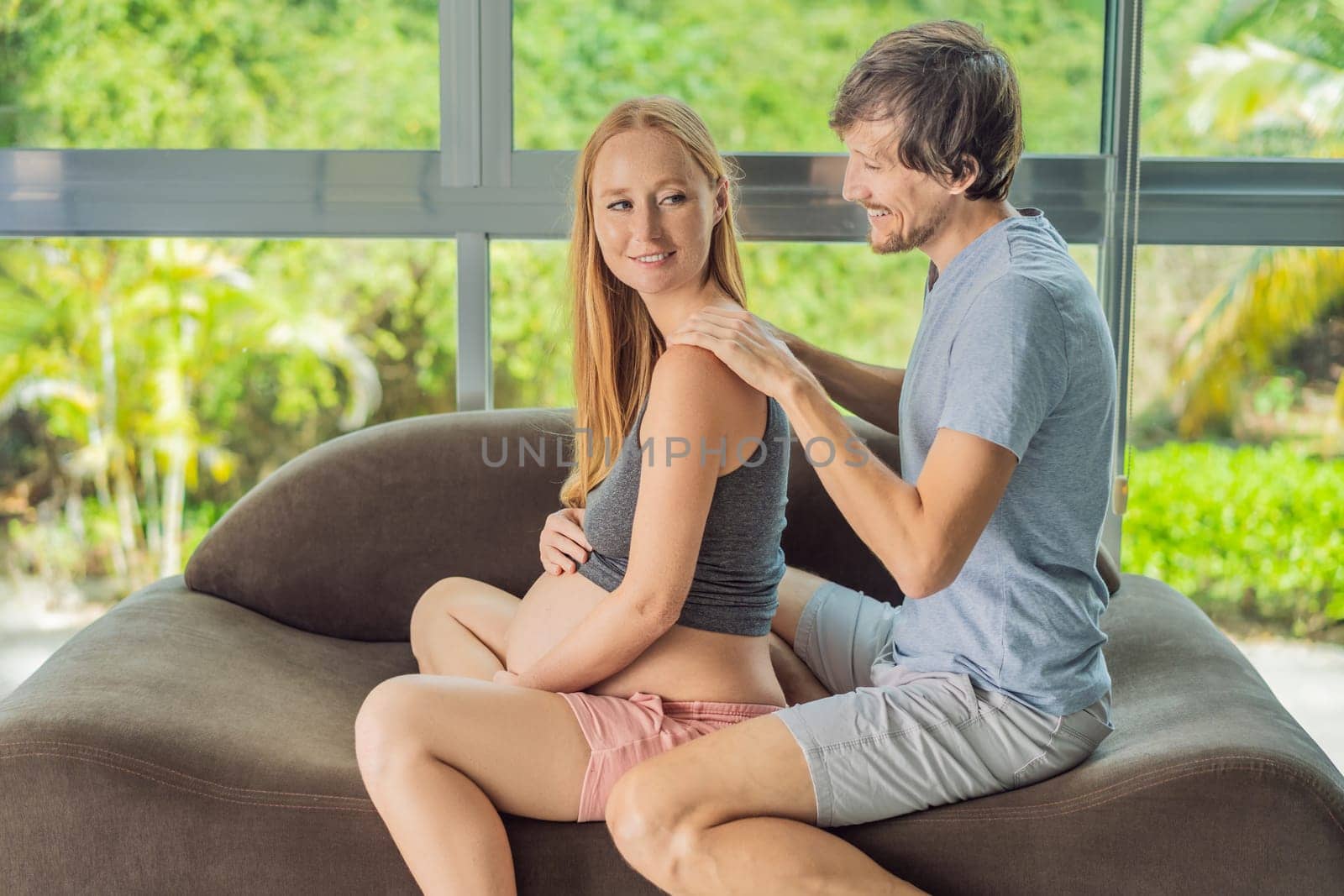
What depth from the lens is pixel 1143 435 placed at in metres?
2.82

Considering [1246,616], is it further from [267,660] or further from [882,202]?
[267,660]

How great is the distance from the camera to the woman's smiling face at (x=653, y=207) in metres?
1.62

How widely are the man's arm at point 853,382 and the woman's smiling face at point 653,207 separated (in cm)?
34

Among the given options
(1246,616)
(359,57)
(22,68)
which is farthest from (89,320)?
(1246,616)

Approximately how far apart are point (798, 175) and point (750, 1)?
0.41 metres

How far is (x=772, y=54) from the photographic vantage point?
269 cm

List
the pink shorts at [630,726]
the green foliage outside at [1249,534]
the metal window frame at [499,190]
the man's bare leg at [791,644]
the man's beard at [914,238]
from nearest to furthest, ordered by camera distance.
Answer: the pink shorts at [630,726] < the man's beard at [914,238] < the man's bare leg at [791,644] < the metal window frame at [499,190] < the green foliage outside at [1249,534]

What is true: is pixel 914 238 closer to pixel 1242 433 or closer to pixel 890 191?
pixel 890 191

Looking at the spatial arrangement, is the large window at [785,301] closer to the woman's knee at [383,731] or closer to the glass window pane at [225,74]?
the glass window pane at [225,74]

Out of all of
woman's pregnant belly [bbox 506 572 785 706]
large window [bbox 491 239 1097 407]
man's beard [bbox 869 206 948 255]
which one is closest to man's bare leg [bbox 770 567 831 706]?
woman's pregnant belly [bbox 506 572 785 706]

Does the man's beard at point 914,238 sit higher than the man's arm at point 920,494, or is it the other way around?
the man's beard at point 914,238

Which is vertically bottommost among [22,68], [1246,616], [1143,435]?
[1246,616]

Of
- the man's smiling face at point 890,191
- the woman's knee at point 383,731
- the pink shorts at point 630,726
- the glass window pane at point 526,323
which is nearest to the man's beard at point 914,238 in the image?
the man's smiling face at point 890,191

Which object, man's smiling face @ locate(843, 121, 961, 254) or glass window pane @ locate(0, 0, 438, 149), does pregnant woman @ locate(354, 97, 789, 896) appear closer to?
man's smiling face @ locate(843, 121, 961, 254)
